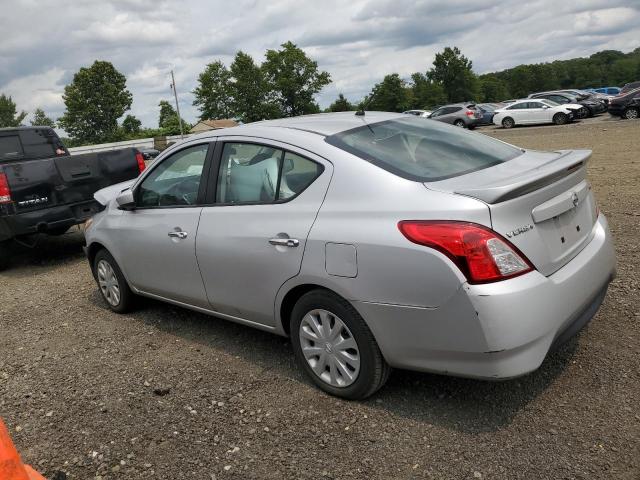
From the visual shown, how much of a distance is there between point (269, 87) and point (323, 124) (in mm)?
86437

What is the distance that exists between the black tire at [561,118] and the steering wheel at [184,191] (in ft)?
86.7

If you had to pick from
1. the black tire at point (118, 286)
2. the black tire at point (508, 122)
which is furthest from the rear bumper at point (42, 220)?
the black tire at point (508, 122)

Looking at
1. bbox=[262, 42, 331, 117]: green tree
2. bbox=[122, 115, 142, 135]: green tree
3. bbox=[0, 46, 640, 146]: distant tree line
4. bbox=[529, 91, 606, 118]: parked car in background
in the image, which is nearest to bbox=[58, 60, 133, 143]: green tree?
bbox=[0, 46, 640, 146]: distant tree line

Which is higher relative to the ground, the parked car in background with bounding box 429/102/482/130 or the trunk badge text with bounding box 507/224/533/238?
the trunk badge text with bounding box 507/224/533/238

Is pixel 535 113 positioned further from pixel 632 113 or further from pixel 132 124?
pixel 132 124

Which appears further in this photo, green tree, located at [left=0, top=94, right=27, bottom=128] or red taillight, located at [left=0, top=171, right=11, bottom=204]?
green tree, located at [left=0, top=94, right=27, bottom=128]

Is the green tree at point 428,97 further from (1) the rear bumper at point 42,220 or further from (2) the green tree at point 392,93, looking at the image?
(1) the rear bumper at point 42,220

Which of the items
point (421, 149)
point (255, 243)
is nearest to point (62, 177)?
point (255, 243)

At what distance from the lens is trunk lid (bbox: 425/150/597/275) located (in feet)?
9.06

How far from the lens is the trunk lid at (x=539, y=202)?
9.06 feet

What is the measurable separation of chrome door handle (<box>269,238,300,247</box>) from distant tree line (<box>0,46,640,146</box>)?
72041mm

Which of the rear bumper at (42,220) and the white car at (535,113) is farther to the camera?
the white car at (535,113)

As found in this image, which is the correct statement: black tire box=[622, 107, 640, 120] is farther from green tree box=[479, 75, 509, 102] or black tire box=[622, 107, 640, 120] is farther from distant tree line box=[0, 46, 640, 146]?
green tree box=[479, 75, 509, 102]

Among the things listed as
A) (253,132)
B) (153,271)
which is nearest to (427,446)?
(253,132)
